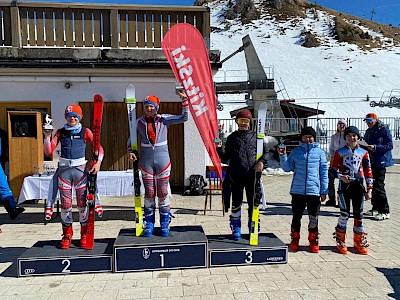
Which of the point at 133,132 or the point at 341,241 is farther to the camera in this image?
the point at 341,241

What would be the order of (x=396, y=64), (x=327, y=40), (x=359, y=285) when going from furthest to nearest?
(x=327, y=40), (x=396, y=64), (x=359, y=285)

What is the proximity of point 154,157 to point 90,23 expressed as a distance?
17.9 ft

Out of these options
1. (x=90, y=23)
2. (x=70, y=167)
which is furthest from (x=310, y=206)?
(x=90, y=23)

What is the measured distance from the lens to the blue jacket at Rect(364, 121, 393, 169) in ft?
20.7

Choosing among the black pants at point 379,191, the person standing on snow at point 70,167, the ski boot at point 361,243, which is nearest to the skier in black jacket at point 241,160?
the ski boot at point 361,243

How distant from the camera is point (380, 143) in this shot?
20.8 ft

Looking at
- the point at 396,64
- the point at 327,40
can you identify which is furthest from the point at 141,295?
the point at 327,40

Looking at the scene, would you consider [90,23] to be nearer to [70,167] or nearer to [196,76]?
[196,76]

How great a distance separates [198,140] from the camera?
8.79 metres

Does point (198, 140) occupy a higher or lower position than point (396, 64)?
lower

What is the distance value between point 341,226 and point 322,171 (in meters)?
0.79

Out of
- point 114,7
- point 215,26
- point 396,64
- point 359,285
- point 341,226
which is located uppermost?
point 215,26

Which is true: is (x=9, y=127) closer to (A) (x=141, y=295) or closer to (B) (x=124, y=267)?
(B) (x=124, y=267)

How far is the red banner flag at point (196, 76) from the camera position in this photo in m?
5.73
